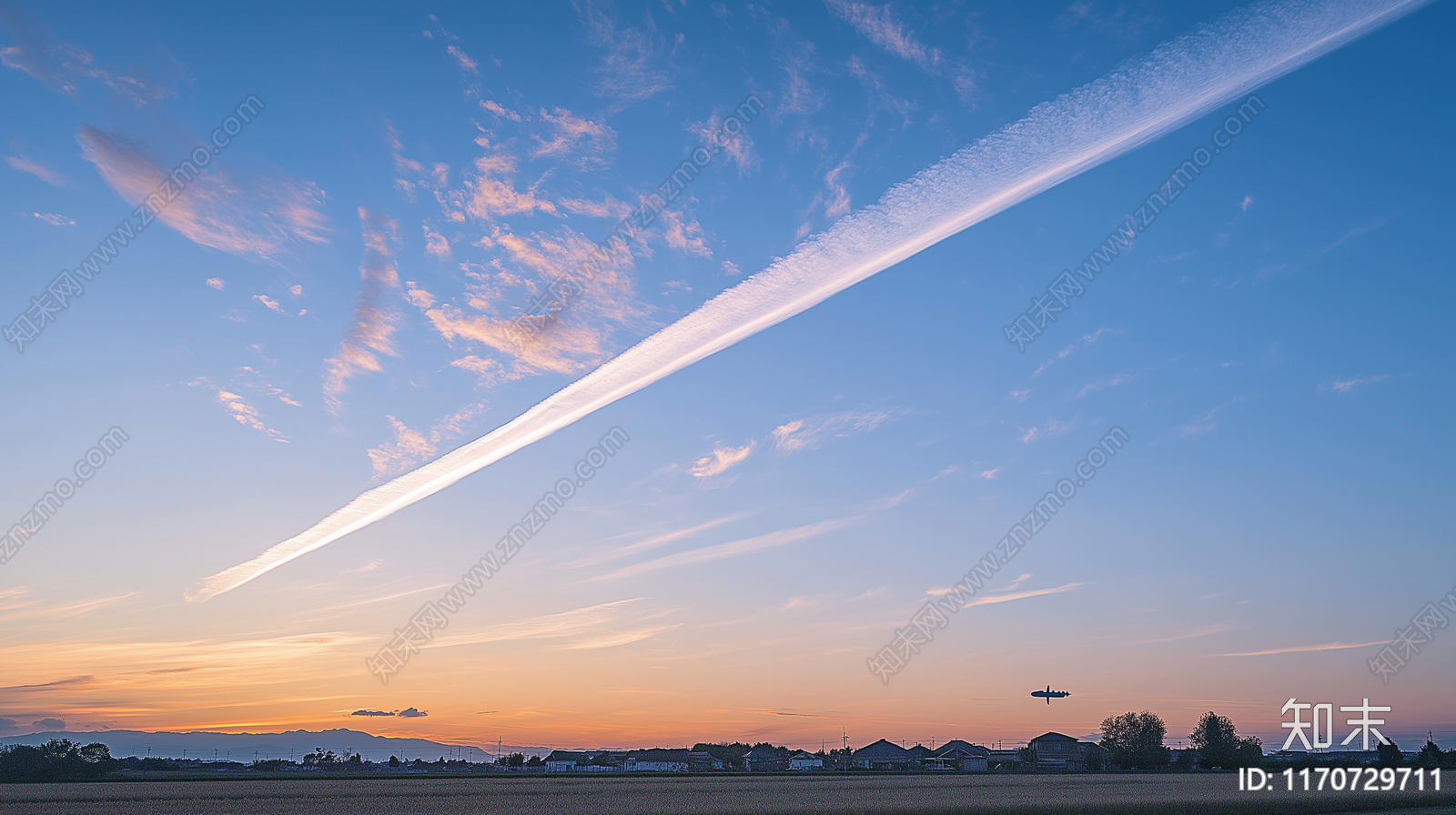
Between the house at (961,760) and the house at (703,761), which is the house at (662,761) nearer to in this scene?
the house at (703,761)

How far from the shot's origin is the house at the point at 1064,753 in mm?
161500

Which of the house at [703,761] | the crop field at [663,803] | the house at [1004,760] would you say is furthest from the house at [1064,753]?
the crop field at [663,803]

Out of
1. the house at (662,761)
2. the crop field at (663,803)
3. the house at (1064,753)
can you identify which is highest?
the crop field at (663,803)

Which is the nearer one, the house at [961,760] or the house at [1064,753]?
the house at [1064,753]

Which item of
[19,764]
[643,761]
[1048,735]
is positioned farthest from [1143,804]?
[643,761]

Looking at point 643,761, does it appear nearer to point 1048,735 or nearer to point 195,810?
point 1048,735

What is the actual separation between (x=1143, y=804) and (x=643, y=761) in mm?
157328

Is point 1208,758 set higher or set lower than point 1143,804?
lower

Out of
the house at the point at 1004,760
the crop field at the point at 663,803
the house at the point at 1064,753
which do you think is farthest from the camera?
the house at the point at 1004,760

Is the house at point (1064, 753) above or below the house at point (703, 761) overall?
above

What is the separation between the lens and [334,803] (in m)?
53.3

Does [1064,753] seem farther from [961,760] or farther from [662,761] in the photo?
[662,761]

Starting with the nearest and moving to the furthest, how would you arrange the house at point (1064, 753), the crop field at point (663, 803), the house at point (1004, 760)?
1. the crop field at point (663, 803)
2. the house at point (1064, 753)
3. the house at point (1004, 760)

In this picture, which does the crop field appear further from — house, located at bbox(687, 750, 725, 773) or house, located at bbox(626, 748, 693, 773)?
house, located at bbox(687, 750, 725, 773)
